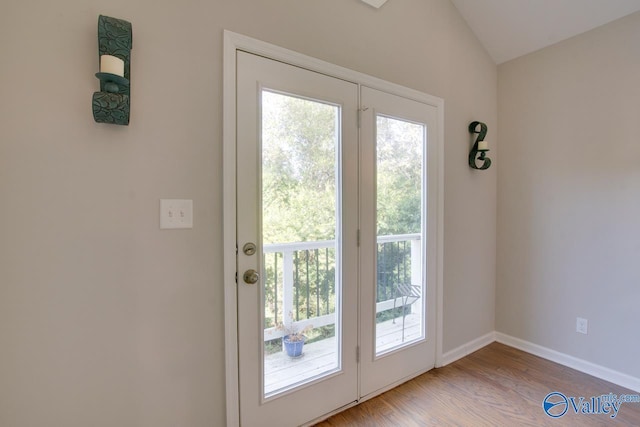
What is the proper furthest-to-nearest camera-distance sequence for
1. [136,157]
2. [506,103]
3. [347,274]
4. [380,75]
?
[506,103], [380,75], [347,274], [136,157]

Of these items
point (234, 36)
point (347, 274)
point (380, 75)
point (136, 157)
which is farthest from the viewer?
point (380, 75)

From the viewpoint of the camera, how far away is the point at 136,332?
122cm

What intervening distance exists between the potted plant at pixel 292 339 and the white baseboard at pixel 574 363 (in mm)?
2132

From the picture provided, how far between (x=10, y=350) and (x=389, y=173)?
1.99 meters

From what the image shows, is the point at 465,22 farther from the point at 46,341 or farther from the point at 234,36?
the point at 46,341

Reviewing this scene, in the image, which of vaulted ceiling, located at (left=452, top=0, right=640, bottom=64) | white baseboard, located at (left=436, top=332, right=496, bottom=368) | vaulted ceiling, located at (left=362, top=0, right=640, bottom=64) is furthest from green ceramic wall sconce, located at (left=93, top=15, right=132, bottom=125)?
white baseboard, located at (left=436, top=332, right=496, bottom=368)

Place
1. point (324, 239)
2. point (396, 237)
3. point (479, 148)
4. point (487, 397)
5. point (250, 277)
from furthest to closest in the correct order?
point (479, 148)
point (396, 237)
point (487, 397)
point (324, 239)
point (250, 277)

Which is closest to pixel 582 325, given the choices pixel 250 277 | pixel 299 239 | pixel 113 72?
pixel 299 239

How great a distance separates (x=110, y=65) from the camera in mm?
1034

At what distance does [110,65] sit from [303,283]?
1310 millimetres

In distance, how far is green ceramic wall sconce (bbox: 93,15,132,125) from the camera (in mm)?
1044

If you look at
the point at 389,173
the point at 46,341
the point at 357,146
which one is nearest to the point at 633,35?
the point at 389,173

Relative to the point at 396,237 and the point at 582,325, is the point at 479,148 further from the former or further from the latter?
the point at 582,325

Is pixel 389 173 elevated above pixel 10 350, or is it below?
above
